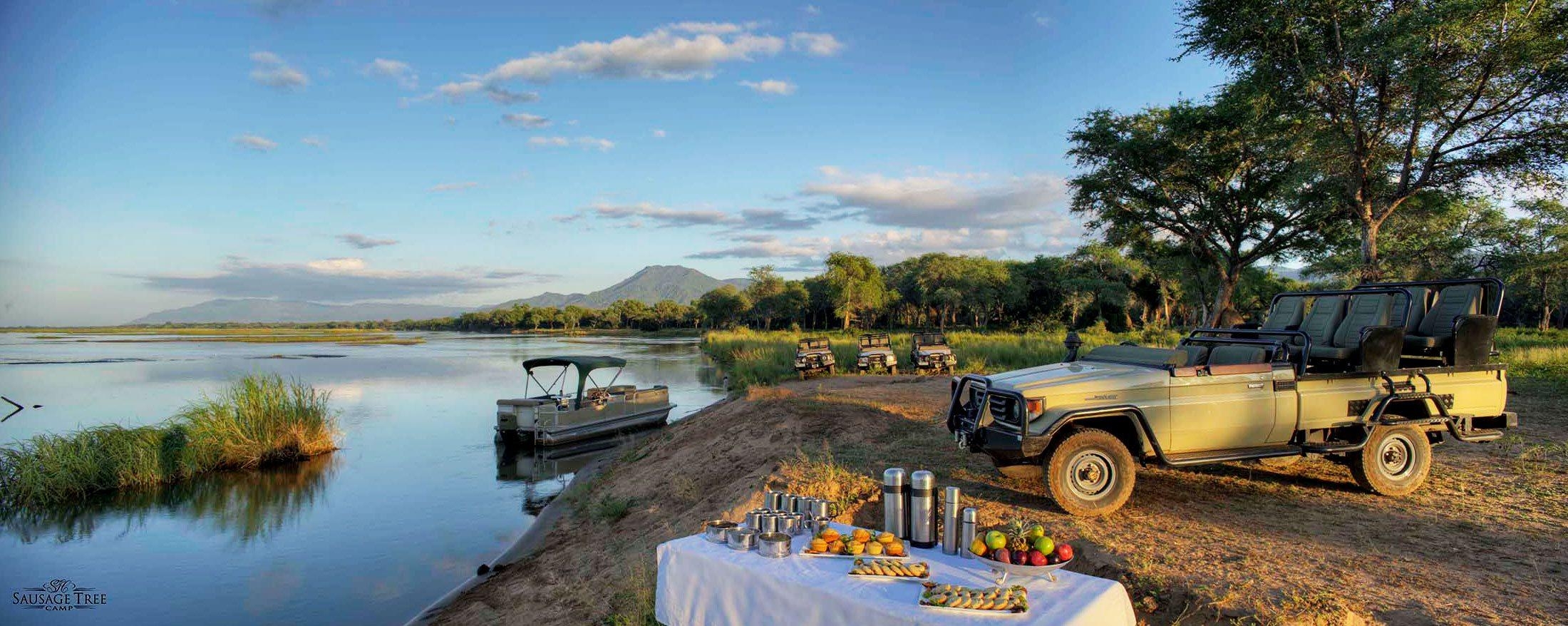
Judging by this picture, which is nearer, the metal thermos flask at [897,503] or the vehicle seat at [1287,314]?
the metal thermos flask at [897,503]

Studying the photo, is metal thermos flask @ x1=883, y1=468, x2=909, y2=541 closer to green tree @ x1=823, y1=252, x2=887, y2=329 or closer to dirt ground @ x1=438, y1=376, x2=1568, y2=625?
dirt ground @ x1=438, y1=376, x2=1568, y2=625

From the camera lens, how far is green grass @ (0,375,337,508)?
1490cm

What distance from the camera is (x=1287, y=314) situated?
30.6ft

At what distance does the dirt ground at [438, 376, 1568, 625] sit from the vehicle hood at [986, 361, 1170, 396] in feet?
3.74

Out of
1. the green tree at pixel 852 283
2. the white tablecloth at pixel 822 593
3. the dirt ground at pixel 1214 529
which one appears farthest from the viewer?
the green tree at pixel 852 283

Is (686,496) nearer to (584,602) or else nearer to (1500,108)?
(584,602)

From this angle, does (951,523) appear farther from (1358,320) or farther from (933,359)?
(933,359)

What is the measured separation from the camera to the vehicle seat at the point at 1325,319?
27.4 ft

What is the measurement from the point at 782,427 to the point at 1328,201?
19228 mm

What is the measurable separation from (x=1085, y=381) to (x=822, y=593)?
3.74m

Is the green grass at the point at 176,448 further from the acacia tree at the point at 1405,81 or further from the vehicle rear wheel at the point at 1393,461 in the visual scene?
the acacia tree at the point at 1405,81

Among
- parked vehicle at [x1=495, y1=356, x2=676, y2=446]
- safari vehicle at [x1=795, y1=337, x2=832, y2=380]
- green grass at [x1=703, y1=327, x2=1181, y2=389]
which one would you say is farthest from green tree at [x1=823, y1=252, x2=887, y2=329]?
parked vehicle at [x1=495, y1=356, x2=676, y2=446]

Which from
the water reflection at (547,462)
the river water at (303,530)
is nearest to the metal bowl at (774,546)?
the river water at (303,530)

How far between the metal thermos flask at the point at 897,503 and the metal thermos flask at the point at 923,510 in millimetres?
119
